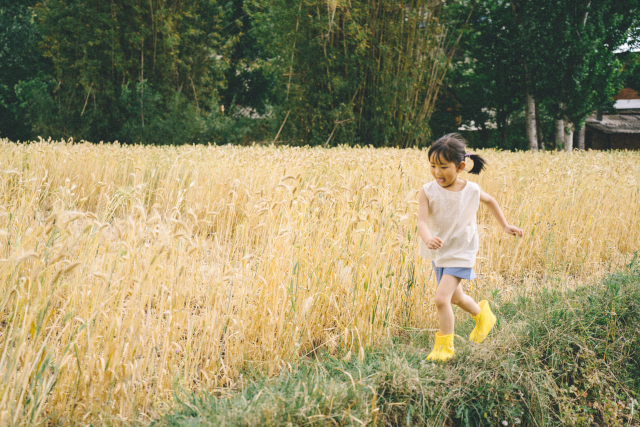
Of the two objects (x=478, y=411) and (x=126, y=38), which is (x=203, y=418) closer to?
(x=478, y=411)

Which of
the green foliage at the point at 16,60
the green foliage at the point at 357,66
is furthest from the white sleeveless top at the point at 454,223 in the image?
Answer: the green foliage at the point at 16,60

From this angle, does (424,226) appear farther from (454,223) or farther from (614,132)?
(614,132)

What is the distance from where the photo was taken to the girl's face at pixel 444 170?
2.29 meters

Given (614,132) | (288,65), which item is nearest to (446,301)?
(288,65)

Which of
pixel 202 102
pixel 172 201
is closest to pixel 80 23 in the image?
pixel 202 102

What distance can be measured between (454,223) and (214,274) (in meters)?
1.39

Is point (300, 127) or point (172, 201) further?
point (300, 127)

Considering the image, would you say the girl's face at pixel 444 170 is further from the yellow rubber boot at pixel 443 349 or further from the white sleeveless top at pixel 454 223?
the yellow rubber boot at pixel 443 349

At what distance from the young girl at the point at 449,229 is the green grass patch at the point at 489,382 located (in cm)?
19

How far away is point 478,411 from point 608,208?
3.58m

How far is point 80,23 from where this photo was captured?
11305 mm

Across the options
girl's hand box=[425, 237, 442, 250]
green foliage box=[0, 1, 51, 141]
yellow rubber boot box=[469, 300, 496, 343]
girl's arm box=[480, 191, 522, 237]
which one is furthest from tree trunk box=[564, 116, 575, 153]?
green foliage box=[0, 1, 51, 141]

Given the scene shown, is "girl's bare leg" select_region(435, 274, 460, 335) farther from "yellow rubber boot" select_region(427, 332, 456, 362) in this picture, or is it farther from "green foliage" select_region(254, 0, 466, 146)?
"green foliage" select_region(254, 0, 466, 146)

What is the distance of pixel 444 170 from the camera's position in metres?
2.31
